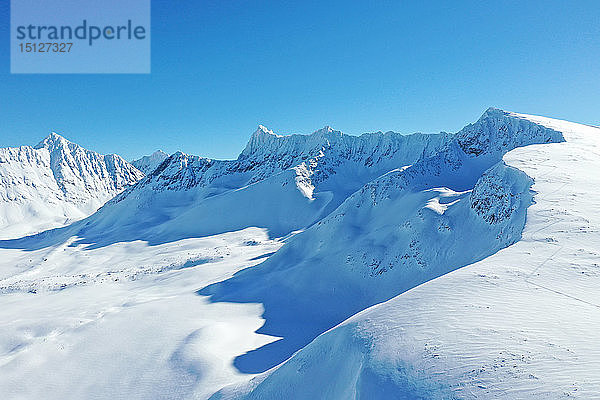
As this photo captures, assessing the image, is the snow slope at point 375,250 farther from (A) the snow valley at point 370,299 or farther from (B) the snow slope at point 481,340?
(B) the snow slope at point 481,340

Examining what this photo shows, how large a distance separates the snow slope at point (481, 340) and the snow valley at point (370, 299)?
2.6 inches

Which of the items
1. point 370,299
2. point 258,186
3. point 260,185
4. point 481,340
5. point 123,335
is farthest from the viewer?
point 260,185

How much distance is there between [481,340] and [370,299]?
71.4 feet

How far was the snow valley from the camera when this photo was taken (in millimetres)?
9977

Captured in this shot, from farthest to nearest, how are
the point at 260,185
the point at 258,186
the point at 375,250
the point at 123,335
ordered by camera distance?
1. the point at 260,185
2. the point at 258,186
3. the point at 375,250
4. the point at 123,335

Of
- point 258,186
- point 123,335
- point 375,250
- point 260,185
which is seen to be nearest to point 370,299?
point 375,250

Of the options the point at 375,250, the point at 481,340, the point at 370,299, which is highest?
the point at 481,340

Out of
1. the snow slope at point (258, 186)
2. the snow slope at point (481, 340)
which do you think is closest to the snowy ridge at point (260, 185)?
the snow slope at point (258, 186)

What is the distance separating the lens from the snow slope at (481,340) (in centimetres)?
862

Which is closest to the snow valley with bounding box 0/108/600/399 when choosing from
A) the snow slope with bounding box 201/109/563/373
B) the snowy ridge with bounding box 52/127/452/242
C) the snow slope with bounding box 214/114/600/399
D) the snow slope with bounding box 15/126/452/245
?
the snow slope with bounding box 214/114/600/399

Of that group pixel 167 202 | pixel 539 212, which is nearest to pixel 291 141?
pixel 167 202

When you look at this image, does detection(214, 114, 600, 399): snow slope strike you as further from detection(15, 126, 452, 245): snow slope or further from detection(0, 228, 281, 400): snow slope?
detection(15, 126, 452, 245): snow slope

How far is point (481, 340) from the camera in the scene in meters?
10.1

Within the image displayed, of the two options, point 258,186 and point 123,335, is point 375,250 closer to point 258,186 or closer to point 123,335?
point 123,335
